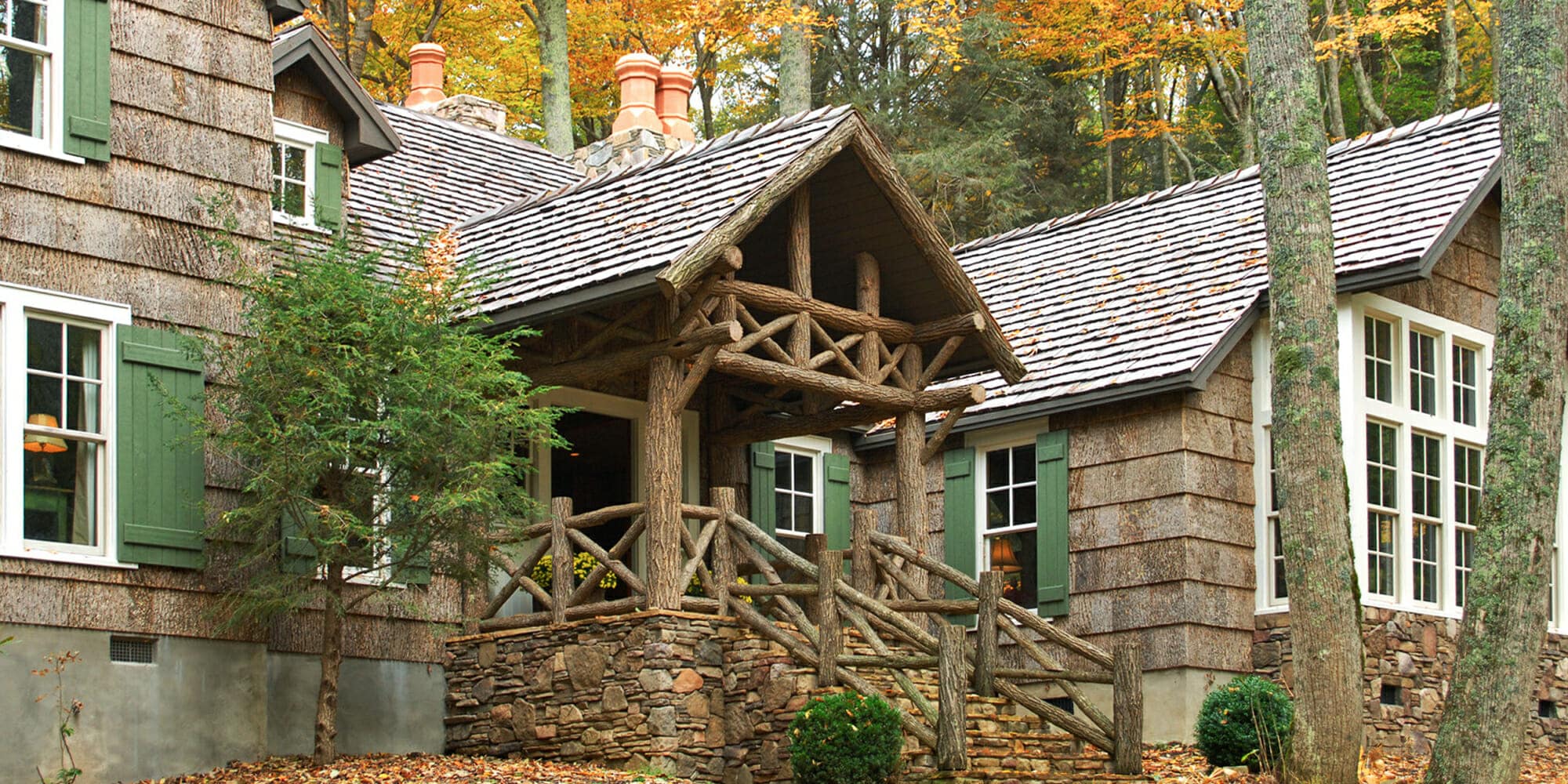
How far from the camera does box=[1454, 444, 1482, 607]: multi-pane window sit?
16.5 metres

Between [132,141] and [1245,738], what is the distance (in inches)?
340

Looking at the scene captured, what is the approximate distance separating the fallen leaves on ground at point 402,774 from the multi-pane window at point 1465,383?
29.9 feet

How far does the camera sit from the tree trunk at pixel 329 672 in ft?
37.9

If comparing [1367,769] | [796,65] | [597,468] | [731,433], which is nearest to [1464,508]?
[1367,769]

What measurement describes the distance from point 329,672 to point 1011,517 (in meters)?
7.55

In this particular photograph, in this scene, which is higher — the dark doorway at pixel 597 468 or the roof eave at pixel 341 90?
the roof eave at pixel 341 90

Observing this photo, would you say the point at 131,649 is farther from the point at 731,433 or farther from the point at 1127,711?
the point at 1127,711

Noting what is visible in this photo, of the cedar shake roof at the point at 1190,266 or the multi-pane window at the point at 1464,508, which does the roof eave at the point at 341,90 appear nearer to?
the cedar shake roof at the point at 1190,266

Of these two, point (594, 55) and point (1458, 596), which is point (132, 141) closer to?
point (1458, 596)

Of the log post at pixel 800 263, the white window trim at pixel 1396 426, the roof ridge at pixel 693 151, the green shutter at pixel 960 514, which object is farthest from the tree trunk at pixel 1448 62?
the log post at pixel 800 263

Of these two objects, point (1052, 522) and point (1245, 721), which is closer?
point (1245, 721)

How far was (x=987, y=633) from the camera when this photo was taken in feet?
41.2

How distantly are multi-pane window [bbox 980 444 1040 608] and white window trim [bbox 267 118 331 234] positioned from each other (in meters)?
6.83

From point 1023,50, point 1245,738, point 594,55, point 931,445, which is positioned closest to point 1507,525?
point 1245,738
